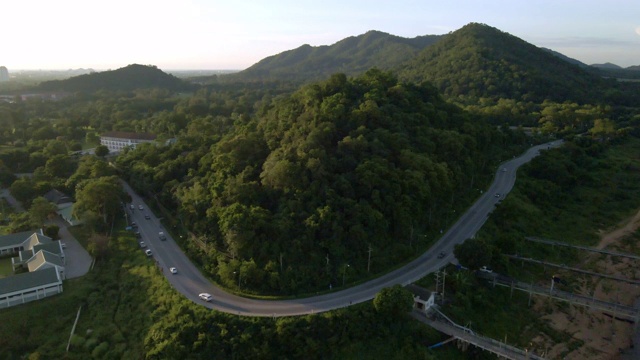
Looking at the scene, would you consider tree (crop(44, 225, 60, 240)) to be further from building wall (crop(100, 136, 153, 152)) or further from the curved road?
building wall (crop(100, 136, 153, 152))

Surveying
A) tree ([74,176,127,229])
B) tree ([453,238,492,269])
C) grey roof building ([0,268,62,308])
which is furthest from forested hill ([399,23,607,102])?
grey roof building ([0,268,62,308])

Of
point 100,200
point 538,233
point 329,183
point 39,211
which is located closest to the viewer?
point 329,183

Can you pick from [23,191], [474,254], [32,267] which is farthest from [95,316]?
[474,254]

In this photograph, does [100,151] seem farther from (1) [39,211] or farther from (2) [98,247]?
(2) [98,247]

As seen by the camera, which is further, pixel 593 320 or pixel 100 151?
pixel 100 151

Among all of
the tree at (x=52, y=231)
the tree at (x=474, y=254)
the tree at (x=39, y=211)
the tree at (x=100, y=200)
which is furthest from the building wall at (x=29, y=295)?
the tree at (x=474, y=254)

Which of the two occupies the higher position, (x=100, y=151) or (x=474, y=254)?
(x=100, y=151)

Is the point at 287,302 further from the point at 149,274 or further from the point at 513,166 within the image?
the point at 513,166
